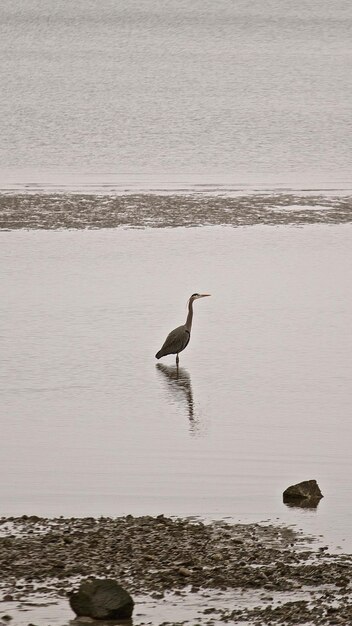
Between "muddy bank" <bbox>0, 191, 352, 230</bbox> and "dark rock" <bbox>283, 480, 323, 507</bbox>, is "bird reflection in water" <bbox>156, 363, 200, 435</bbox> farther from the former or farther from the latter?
"muddy bank" <bbox>0, 191, 352, 230</bbox>

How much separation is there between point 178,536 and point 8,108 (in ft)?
249

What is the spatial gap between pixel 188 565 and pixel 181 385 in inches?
390

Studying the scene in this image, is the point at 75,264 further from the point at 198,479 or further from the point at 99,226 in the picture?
the point at 198,479

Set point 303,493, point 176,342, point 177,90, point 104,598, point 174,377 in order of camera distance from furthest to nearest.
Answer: point 177,90
point 176,342
point 174,377
point 303,493
point 104,598

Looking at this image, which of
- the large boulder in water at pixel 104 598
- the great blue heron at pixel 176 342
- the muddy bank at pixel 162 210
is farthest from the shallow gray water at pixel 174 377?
the large boulder in water at pixel 104 598

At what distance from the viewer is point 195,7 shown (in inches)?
6260

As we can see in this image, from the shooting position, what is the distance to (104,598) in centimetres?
1360

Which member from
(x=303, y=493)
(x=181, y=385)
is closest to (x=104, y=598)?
(x=303, y=493)

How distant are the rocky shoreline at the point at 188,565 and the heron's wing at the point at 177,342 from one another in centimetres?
955

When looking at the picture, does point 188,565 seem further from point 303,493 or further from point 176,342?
point 176,342

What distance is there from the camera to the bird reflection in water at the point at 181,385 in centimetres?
2225

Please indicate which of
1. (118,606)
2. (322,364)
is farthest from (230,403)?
(118,606)

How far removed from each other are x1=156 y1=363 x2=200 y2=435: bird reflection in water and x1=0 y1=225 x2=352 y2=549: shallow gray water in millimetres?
33

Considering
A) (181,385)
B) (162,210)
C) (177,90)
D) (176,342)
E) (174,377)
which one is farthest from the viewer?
(177,90)
